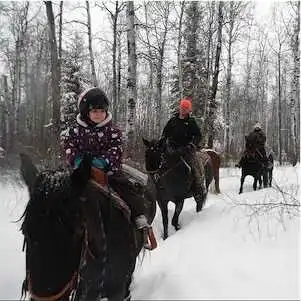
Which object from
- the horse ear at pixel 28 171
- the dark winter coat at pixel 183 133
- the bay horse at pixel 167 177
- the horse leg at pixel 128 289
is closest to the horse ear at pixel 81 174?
the horse ear at pixel 28 171

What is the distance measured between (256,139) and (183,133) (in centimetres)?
512

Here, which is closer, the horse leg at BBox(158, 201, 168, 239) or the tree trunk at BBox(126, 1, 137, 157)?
the horse leg at BBox(158, 201, 168, 239)

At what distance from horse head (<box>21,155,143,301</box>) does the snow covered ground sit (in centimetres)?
94

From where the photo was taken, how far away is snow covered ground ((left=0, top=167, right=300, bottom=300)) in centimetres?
355

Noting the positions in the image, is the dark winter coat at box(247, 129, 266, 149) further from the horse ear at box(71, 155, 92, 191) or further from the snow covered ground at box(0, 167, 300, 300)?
the horse ear at box(71, 155, 92, 191)

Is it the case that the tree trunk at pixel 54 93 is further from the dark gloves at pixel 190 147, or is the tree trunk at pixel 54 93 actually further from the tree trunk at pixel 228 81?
the tree trunk at pixel 228 81

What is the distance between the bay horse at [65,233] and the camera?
2379 mm

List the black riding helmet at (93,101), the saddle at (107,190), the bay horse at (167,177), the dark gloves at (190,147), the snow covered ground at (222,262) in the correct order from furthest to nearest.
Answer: the dark gloves at (190,147), the bay horse at (167,177), the black riding helmet at (93,101), the snow covered ground at (222,262), the saddle at (107,190)

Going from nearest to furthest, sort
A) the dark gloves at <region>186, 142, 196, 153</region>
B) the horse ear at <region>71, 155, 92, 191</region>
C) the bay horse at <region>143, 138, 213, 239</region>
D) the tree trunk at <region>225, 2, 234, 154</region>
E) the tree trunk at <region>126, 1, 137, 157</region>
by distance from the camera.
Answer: the horse ear at <region>71, 155, 92, 191</region>, the bay horse at <region>143, 138, 213, 239</region>, the dark gloves at <region>186, 142, 196, 153</region>, the tree trunk at <region>126, 1, 137, 157</region>, the tree trunk at <region>225, 2, 234, 154</region>

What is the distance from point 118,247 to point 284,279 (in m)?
1.50

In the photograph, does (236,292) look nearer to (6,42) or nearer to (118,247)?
(118,247)

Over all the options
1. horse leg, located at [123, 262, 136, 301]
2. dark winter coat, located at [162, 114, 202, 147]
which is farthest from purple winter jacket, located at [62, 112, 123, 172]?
dark winter coat, located at [162, 114, 202, 147]

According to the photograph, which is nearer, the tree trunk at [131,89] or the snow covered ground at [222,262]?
the snow covered ground at [222,262]

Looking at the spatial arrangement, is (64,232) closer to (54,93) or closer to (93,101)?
(93,101)
